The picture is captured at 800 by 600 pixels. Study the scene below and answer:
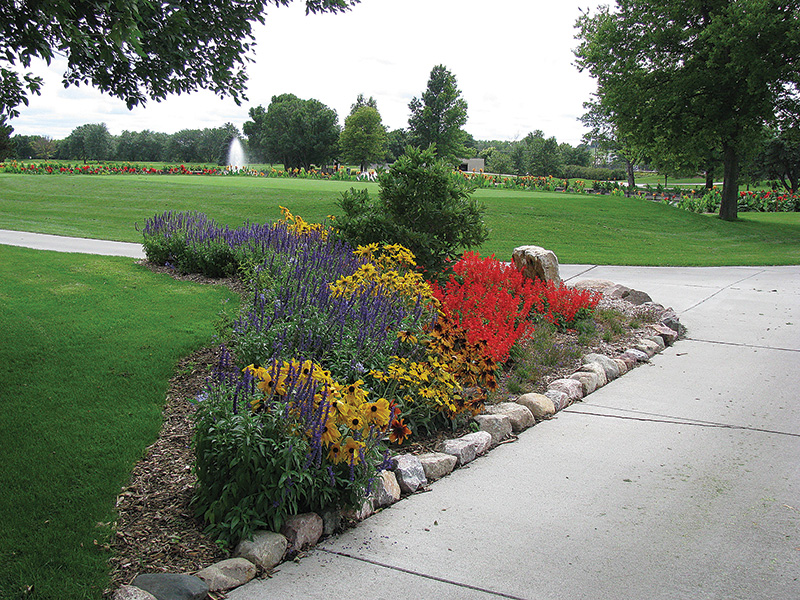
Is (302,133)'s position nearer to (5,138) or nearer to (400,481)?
(5,138)

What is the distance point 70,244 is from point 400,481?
11.8 meters

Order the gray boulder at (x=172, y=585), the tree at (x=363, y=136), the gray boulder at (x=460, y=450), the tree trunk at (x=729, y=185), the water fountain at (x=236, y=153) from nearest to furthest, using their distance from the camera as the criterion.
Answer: the gray boulder at (x=172, y=585) < the gray boulder at (x=460, y=450) < the tree trunk at (x=729, y=185) < the tree at (x=363, y=136) < the water fountain at (x=236, y=153)

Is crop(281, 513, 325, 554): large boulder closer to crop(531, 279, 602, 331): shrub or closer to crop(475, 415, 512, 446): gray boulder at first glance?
crop(475, 415, 512, 446): gray boulder

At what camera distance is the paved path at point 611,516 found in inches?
113

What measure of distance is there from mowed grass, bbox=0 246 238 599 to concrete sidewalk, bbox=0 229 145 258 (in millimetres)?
3515

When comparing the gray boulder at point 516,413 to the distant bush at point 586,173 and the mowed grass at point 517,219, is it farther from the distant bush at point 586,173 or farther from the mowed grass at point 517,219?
the distant bush at point 586,173

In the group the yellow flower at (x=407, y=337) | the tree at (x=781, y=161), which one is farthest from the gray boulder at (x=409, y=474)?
the tree at (x=781, y=161)

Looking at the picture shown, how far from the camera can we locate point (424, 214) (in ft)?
24.5

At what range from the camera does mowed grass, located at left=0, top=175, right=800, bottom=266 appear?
50.9 feet

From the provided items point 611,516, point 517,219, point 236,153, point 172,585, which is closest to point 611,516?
point 611,516

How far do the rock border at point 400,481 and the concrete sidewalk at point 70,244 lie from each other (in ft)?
29.4

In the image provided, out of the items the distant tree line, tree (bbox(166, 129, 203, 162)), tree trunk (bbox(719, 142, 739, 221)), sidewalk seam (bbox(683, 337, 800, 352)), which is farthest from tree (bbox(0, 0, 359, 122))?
tree (bbox(166, 129, 203, 162))

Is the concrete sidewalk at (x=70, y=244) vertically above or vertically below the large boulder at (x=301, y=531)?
above

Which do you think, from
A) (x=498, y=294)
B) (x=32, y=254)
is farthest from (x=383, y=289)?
(x=32, y=254)
